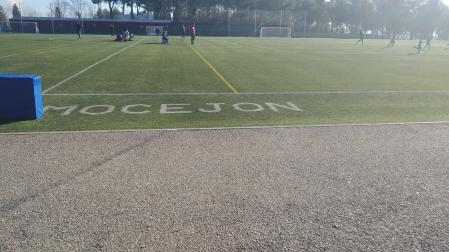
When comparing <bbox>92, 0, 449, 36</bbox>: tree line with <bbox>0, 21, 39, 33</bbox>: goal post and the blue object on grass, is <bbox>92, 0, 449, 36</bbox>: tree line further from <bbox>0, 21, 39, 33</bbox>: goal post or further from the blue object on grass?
the blue object on grass

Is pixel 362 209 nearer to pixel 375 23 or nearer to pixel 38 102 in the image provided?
pixel 38 102

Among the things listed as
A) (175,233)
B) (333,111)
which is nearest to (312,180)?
(175,233)

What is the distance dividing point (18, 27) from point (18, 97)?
77132mm

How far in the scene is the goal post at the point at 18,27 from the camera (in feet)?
240

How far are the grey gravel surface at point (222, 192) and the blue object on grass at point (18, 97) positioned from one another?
1431mm

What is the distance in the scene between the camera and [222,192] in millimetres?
4832

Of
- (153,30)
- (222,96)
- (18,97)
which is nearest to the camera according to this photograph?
(18,97)

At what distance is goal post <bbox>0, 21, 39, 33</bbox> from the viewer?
240 feet

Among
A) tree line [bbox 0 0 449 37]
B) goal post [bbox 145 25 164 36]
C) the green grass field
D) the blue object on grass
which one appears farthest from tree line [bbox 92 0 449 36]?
the blue object on grass

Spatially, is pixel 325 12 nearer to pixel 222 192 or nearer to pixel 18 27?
pixel 18 27

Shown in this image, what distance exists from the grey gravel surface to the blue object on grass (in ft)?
4.70

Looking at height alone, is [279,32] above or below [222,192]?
above

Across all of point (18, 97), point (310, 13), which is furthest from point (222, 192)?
point (310, 13)

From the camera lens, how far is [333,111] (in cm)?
977
